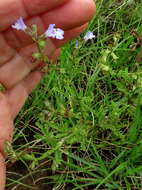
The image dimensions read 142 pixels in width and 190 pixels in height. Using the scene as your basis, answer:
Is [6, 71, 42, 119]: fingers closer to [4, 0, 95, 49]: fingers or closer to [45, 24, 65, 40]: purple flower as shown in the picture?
[4, 0, 95, 49]: fingers

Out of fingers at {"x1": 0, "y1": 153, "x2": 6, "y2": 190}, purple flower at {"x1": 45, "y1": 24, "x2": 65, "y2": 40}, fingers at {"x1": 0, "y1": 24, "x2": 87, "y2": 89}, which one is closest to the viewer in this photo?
purple flower at {"x1": 45, "y1": 24, "x2": 65, "y2": 40}

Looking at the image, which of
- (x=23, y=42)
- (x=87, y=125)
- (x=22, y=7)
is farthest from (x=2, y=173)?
(x=22, y=7)

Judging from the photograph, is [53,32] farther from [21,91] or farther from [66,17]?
[21,91]

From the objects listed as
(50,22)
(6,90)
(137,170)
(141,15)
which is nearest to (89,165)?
(137,170)

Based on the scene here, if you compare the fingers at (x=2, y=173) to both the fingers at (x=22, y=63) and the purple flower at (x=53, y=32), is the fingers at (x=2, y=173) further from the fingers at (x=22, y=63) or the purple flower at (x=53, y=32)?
the purple flower at (x=53, y=32)

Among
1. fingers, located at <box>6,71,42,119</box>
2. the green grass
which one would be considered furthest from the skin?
the green grass

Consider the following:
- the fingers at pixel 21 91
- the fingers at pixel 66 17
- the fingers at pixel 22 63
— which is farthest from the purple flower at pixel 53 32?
the fingers at pixel 21 91

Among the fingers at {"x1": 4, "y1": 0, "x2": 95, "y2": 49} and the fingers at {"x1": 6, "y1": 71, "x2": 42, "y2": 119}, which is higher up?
the fingers at {"x1": 4, "y1": 0, "x2": 95, "y2": 49}
